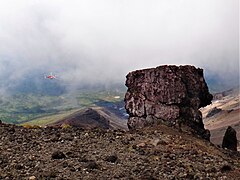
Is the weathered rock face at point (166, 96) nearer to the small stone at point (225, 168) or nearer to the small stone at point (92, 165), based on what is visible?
the small stone at point (225, 168)

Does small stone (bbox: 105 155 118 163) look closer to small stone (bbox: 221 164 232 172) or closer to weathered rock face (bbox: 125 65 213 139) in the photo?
small stone (bbox: 221 164 232 172)

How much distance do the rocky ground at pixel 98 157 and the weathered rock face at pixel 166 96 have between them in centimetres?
2015

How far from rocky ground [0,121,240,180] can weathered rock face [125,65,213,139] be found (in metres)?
20.2

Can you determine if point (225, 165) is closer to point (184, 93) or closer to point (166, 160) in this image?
point (166, 160)

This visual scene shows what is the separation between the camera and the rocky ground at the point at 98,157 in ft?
91.7

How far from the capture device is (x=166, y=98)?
62.7 meters

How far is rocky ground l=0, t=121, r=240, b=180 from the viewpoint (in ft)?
91.7

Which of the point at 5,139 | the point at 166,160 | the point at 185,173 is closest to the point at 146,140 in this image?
the point at 166,160

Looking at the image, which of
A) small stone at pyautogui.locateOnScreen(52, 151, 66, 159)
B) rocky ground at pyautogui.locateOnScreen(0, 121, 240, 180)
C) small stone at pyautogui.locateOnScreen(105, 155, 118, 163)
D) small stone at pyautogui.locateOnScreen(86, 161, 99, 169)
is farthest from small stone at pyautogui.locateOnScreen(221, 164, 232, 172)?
small stone at pyautogui.locateOnScreen(52, 151, 66, 159)

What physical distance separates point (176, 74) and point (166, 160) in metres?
31.9

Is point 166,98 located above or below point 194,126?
above

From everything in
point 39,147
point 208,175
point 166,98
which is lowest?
point 208,175

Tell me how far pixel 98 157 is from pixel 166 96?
3191cm

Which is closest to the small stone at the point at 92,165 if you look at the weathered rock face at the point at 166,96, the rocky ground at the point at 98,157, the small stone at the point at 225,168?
the rocky ground at the point at 98,157
